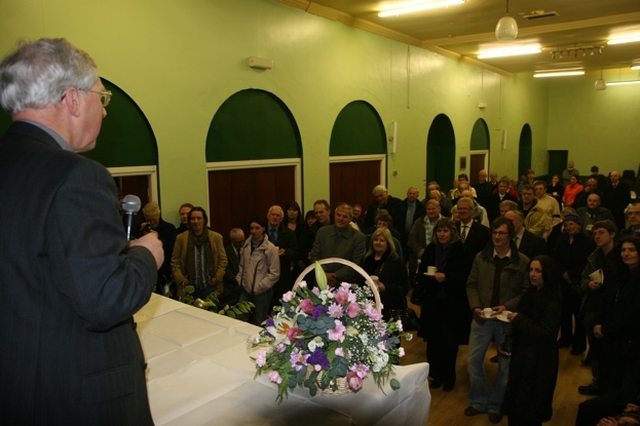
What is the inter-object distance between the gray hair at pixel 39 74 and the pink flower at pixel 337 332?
47.0 inches

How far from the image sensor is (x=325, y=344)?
1.92 metres

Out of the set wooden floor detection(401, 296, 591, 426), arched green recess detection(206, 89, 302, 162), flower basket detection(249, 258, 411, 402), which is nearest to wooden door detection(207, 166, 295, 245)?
arched green recess detection(206, 89, 302, 162)

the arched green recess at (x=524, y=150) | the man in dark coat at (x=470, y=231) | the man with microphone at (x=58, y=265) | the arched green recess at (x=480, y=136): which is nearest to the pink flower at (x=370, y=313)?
the man with microphone at (x=58, y=265)

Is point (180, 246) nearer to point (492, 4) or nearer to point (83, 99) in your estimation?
point (83, 99)

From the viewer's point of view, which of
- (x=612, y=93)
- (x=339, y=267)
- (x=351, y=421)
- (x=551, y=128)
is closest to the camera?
(x=351, y=421)

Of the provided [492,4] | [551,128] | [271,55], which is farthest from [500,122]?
[271,55]

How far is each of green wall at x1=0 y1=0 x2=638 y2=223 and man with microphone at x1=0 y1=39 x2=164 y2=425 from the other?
13.3 ft

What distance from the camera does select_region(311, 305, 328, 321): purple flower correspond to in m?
1.95

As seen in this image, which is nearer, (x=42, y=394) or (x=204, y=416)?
(x=42, y=394)

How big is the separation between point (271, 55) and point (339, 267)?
11.7 feet

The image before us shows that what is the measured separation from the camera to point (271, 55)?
711 centimetres

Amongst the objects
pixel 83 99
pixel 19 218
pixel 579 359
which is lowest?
pixel 579 359

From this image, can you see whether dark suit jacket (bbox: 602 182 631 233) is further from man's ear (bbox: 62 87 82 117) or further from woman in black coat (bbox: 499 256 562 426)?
man's ear (bbox: 62 87 82 117)

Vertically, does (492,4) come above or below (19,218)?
above
